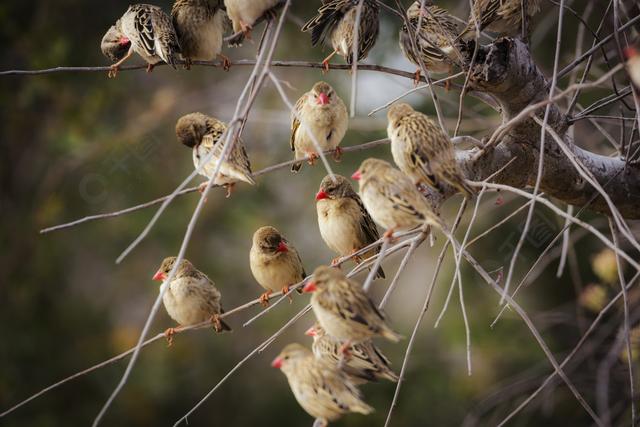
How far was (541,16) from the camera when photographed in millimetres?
7727

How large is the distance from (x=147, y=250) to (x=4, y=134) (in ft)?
7.06

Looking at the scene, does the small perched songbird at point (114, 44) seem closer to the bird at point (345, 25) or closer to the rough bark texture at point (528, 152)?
the bird at point (345, 25)

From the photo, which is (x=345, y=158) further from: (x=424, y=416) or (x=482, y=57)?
(x=482, y=57)

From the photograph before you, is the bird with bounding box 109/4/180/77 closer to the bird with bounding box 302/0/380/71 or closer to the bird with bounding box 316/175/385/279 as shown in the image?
the bird with bounding box 302/0/380/71

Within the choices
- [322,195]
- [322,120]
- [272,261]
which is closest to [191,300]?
[272,261]

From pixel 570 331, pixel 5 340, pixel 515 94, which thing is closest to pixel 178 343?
pixel 5 340

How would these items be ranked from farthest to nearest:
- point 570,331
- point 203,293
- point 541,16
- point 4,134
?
point 4,134 → point 570,331 → point 541,16 → point 203,293

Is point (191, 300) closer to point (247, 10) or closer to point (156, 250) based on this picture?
point (247, 10)

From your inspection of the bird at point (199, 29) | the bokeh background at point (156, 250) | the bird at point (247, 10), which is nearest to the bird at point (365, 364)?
the bird at point (247, 10)

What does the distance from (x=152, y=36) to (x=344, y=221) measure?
1538 mm

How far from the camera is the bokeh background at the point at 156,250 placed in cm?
833

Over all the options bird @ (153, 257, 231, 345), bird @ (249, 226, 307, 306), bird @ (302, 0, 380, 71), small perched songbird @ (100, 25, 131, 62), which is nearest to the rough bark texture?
bird @ (302, 0, 380, 71)

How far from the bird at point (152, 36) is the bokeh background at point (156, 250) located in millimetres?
3553

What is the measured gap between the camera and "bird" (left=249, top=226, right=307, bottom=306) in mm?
4902
